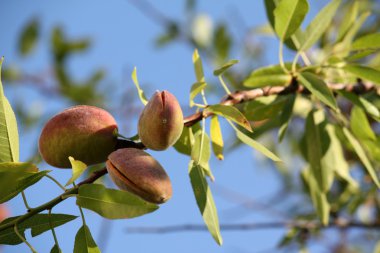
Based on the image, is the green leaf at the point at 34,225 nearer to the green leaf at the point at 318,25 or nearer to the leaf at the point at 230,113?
the leaf at the point at 230,113

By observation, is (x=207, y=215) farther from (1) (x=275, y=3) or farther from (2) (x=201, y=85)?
(1) (x=275, y=3)

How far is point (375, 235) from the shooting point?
2.52 m

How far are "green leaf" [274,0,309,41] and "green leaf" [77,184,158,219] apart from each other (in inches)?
22.8

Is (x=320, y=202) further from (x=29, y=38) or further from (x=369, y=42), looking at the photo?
(x=29, y=38)

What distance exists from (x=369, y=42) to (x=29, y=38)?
234cm

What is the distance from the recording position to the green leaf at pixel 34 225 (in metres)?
0.95

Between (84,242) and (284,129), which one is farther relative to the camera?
(284,129)

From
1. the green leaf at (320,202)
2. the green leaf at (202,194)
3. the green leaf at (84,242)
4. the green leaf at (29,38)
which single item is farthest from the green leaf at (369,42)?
the green leaf at (29,38)

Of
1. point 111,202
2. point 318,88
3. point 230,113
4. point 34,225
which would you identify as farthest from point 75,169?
point 318,88

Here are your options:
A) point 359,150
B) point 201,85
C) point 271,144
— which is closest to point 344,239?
point 271,144

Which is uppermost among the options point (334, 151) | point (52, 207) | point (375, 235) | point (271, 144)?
point (52, 207)

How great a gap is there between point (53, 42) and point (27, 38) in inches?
14.0

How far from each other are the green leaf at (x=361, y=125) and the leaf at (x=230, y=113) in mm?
430

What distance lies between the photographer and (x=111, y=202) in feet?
2.85
